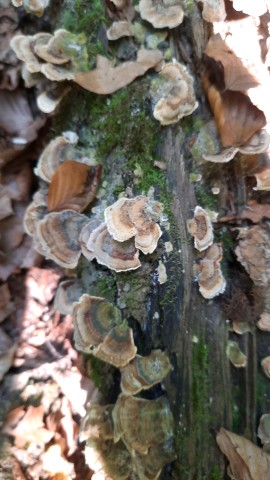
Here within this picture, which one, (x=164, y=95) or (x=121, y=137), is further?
(x=121, y=137)

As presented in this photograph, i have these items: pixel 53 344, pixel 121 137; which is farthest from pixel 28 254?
pixel 121 137

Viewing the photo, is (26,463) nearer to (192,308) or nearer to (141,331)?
(141,331)

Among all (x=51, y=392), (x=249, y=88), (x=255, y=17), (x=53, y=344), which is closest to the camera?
(x=249, y=88)

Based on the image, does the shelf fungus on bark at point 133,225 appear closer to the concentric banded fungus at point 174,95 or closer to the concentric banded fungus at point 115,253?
the concentric banded fungus at point 115,253

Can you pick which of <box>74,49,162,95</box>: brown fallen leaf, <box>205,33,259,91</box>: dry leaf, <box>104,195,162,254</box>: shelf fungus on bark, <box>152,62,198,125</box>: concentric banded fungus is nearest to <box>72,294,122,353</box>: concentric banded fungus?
<box>104,195,162,254</box>: shelf fungus on bark

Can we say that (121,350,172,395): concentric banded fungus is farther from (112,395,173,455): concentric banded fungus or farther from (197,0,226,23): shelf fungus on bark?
(197,0,226,23): shelf fungus on bark

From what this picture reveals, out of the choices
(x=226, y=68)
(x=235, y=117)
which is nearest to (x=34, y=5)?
(x=226, y=68)

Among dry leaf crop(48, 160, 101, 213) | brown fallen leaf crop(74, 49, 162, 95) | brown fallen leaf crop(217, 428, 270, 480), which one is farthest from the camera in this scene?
dry leaf crop(48, 160, 101, 213)
